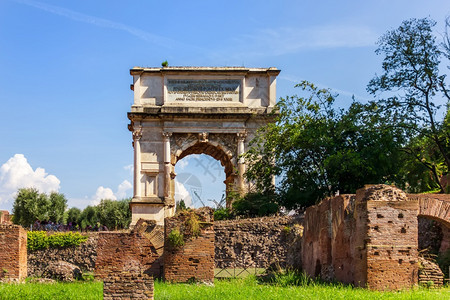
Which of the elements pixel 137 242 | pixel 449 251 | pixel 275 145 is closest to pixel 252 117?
pixel 275 145

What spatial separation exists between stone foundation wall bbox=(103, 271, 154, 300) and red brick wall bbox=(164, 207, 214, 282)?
4.57 metres

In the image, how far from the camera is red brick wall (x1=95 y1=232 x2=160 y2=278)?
1756 centimetres

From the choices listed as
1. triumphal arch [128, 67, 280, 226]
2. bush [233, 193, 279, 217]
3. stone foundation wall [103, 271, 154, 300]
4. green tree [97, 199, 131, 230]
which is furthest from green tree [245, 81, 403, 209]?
green tree [97, 199, 131, 230]

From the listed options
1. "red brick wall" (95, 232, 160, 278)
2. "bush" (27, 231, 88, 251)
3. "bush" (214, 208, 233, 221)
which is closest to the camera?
"red brick wall" (95, 232, 160, 278)

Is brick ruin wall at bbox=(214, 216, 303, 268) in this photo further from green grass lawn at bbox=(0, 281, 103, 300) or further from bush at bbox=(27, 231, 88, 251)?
green grass lawn at bbox=(0, 281, 103, 300)

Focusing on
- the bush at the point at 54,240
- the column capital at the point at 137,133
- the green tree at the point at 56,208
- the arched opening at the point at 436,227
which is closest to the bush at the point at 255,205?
the bush at the point at 54,240

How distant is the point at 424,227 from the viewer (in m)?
17.2

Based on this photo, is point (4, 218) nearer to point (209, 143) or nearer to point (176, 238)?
point (209, 143)

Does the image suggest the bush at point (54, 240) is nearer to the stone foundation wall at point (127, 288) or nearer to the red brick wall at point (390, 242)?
the stone foundation wall at point (127, 288)

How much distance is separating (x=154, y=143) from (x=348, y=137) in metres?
11.2

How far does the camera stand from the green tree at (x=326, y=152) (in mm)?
22734

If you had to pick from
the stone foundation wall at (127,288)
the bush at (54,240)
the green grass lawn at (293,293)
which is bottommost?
the green grass lawn at (293,293)

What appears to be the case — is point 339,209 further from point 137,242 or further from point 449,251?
point 137,242

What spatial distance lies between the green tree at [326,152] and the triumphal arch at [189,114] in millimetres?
6226
